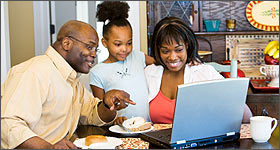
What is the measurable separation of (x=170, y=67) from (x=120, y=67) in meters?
0.32

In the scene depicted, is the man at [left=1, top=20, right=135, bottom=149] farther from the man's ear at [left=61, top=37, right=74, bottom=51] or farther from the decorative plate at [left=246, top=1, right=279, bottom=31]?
the decorative plate at [left=246, top=1, right=279, bottom=31]

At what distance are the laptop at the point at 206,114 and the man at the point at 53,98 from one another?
0.96 feet

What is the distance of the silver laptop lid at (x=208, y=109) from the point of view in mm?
1295

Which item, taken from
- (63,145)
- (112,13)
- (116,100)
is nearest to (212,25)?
(112,13)

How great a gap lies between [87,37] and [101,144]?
0.47 meters

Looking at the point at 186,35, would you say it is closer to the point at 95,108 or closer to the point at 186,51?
the point at 186,51

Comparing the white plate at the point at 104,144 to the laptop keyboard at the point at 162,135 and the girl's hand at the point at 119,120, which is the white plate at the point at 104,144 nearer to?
the laptop keyboard at the point at 162,135

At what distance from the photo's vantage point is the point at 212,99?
134cm

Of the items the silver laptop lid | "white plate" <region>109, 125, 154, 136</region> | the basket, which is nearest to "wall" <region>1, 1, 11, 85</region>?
"white plate" <region>109, 125, 154, 136</region>

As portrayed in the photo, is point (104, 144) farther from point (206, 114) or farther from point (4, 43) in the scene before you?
point (4, 43)

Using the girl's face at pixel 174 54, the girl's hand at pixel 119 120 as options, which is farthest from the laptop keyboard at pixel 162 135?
the girl's face at pixel 174 54

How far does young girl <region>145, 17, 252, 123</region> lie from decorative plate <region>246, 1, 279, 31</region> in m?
1.91

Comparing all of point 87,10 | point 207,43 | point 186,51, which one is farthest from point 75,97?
point 87,10

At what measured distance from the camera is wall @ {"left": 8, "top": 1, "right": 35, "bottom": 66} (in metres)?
3.11
